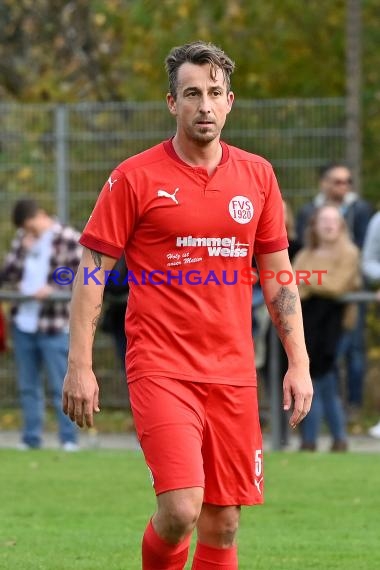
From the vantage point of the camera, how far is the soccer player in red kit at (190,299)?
21.0ft

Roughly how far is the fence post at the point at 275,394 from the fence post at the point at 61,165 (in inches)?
144

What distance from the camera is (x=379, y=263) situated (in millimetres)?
13594

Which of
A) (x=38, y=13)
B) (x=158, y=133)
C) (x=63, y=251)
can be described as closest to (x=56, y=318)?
(x=63, y=251)

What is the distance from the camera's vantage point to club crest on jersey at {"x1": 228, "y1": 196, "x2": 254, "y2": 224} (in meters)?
6.50

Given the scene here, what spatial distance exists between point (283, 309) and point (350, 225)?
815 cm

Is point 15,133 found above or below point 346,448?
above

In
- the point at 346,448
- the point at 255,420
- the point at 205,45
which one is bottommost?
the point at 346,448

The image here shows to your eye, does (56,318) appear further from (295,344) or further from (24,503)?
(295,344)

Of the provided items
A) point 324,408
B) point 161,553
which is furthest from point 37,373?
point 161,553

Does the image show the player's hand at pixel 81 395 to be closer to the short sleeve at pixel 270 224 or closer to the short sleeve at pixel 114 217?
the short sleeve at pixel 114 217

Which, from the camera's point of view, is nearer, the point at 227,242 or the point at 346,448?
the point at 227,242

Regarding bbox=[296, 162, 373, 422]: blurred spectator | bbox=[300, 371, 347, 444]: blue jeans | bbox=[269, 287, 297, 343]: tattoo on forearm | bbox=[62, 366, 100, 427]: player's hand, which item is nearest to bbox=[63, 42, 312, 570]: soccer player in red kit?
bbox=[62, 366, 100, 427]: player's hand

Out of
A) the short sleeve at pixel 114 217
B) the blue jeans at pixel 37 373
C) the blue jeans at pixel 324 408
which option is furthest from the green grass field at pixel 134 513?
the short sleeve at pixel 114 217

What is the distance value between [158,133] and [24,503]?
6586 millimetres
